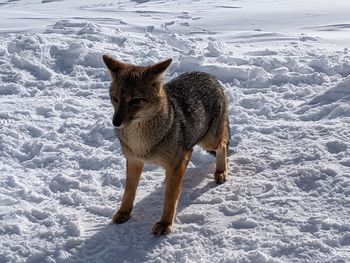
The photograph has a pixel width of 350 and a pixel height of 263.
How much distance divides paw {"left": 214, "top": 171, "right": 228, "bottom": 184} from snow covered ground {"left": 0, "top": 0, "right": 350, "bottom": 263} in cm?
8

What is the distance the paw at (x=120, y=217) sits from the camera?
501 cm

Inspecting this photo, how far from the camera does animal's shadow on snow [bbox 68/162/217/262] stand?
4.48 meters

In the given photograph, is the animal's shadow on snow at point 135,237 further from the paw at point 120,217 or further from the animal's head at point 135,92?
the animal's head at point 135,92

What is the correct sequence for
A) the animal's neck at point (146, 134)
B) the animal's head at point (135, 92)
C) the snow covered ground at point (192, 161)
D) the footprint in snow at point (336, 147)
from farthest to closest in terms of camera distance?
the footprint in snow at point (336, 147)
the animal's neck at point (146, 134)
the snow covered ground at point (192, 161)
the animal's head at point (135, 92)

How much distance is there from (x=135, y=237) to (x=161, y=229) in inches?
9.3

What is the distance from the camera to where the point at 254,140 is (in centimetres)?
673

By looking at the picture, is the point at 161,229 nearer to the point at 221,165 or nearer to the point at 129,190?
the point at 129,190

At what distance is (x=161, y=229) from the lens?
4.75 metres

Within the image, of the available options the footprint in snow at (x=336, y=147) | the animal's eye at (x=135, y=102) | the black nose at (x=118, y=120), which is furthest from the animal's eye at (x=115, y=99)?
the footprint in snow at (x=336, y=147)

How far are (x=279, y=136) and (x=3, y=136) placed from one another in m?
3.45

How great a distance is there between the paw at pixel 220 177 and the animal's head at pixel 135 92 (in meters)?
1.37

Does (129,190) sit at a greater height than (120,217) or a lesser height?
greater

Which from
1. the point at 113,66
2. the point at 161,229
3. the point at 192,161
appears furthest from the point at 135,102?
the point at 192,161

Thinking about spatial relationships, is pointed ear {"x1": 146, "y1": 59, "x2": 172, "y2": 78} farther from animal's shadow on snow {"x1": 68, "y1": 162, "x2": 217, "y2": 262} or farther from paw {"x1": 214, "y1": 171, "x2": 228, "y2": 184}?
paw {"x1": 214, "y1": 171, "x2": 228, "y2": 184}
